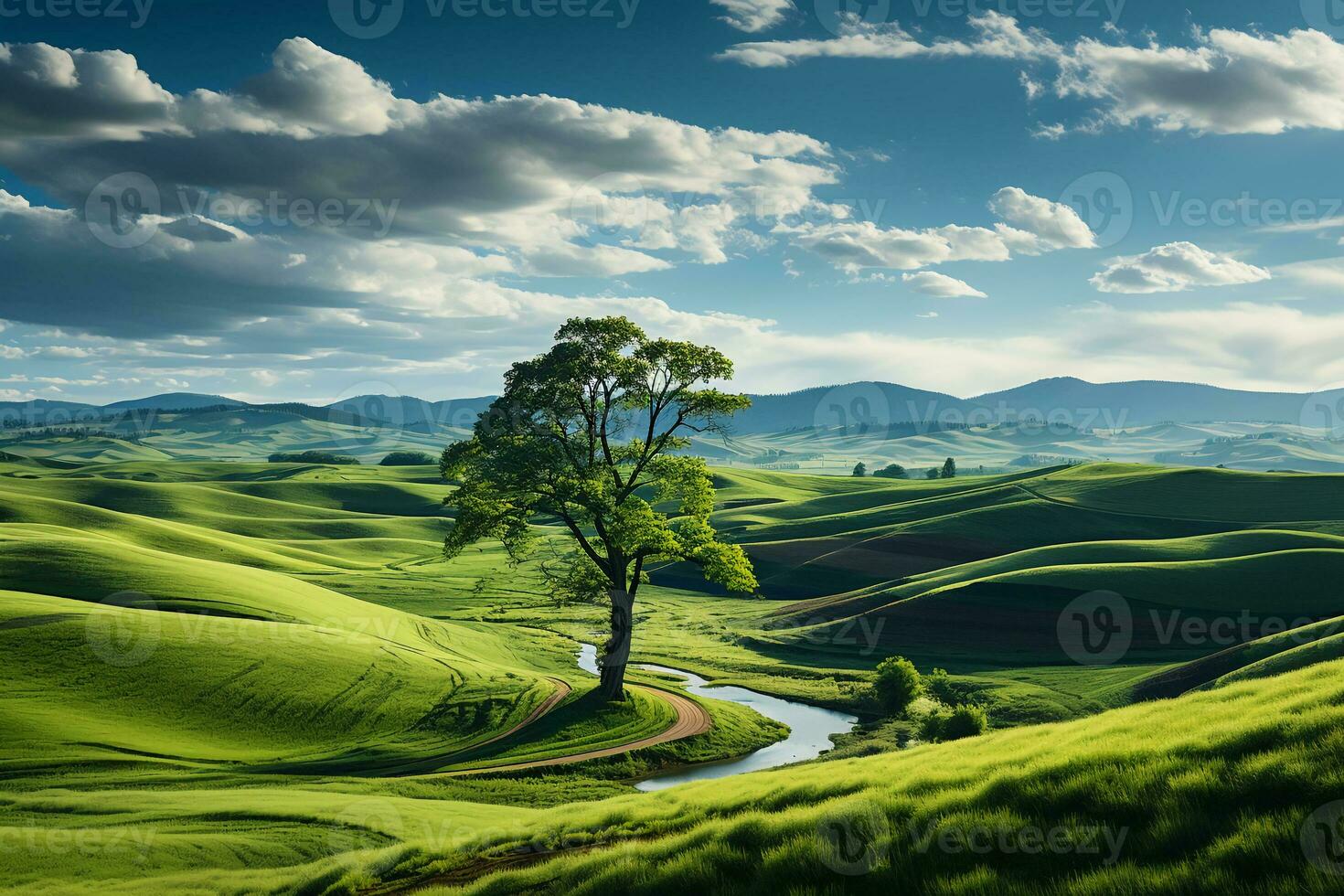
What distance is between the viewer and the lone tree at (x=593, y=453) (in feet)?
137

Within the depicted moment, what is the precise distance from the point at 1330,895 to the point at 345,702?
46168 mm

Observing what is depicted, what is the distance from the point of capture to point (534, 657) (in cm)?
6788

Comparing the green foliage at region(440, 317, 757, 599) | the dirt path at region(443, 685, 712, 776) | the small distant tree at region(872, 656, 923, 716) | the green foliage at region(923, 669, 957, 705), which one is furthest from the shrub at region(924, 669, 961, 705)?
the green foliage at region(440, 317, 757, 599)

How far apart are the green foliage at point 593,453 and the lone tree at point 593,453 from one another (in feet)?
0.21

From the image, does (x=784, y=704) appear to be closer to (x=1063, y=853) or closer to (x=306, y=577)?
(x=1063, y=853)
